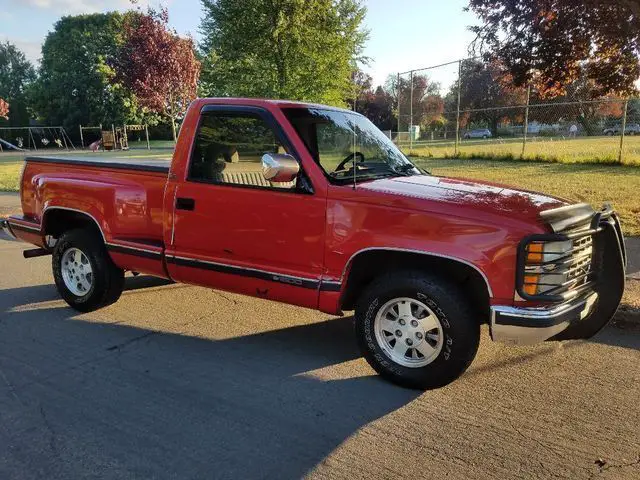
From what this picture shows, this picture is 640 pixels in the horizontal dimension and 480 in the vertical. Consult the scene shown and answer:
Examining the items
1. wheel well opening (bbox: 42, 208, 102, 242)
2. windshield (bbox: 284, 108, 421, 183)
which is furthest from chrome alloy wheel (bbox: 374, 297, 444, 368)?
wheel well opening (bbox: 42, 208, 102, 242)

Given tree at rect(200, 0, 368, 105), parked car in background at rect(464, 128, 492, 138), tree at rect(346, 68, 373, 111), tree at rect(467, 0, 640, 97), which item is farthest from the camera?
parked car in background at rect(464, 128, 492, 138)

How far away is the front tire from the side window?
4.48 ft

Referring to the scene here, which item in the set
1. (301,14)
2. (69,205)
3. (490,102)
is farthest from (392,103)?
(69,205)

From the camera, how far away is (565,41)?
23.4ft

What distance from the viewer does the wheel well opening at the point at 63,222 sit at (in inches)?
213

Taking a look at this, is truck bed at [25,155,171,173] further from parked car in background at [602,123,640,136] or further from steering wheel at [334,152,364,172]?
parked car in background at [602,123,640,136]

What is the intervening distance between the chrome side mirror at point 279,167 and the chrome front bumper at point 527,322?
162 cm

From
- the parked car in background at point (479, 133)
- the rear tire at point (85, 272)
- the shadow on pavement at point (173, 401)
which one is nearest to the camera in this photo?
the shadow on pavement at point (173, 401)

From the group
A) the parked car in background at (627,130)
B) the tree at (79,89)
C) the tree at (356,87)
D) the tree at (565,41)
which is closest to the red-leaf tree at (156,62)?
the tree at (356,87)

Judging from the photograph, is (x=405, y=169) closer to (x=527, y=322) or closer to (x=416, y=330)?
(x=416, y=330)

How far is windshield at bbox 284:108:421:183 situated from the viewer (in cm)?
418

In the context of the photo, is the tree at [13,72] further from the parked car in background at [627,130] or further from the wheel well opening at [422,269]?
the wheel well opening at [422,269]

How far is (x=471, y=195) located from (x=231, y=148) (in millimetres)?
1963

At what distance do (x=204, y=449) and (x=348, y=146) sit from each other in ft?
8.40
